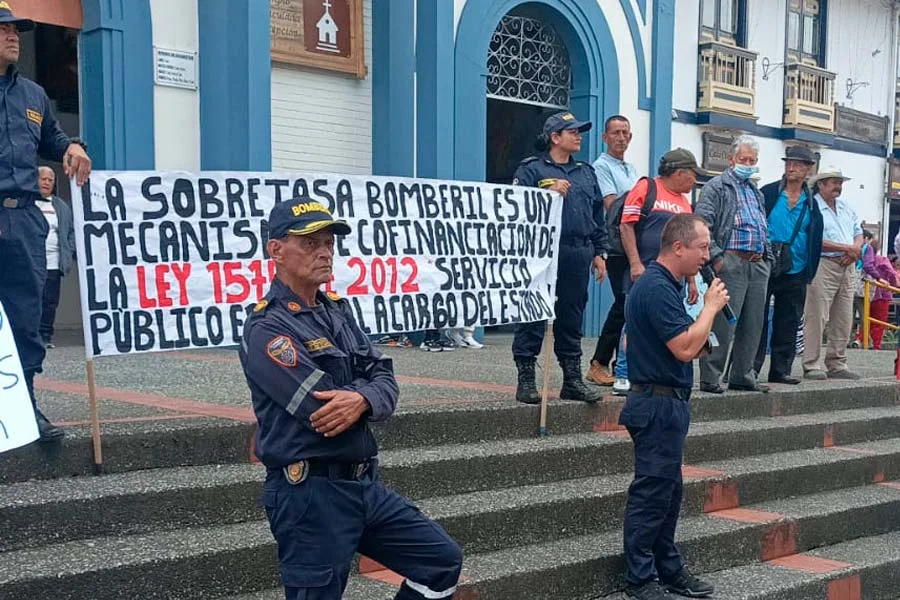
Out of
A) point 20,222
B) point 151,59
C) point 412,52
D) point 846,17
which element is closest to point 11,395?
point 20,222

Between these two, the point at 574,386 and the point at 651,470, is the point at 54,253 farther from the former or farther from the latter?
the point at 651,470

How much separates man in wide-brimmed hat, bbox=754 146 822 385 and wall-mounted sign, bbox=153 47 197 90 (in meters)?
5.32

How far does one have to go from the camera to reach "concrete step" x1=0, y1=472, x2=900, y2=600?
12.1 ft

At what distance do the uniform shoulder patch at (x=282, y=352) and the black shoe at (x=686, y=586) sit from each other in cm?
257

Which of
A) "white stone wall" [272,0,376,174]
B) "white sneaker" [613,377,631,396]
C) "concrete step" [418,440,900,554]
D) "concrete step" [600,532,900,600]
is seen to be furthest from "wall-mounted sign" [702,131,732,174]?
"concrete step" [600,532,900,600]

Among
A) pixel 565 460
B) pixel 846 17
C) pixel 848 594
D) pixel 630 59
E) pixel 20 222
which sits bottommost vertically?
pixel 848 594

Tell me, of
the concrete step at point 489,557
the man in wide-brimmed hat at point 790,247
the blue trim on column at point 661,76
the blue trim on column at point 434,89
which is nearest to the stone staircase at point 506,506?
the concrete step at point 489,557

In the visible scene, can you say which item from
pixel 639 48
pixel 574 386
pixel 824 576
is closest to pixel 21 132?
pixel 574 386

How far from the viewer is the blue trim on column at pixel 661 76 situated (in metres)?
13.3

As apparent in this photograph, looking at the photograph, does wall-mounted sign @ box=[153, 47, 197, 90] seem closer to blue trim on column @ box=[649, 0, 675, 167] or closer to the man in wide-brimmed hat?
the man in wide-brimmed hat

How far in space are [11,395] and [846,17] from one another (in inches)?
669

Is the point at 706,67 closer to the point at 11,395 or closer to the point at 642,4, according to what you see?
the point at 642,4

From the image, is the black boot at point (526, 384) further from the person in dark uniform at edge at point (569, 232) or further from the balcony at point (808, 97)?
the balcony at point (808, 97)

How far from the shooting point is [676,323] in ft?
14.4
